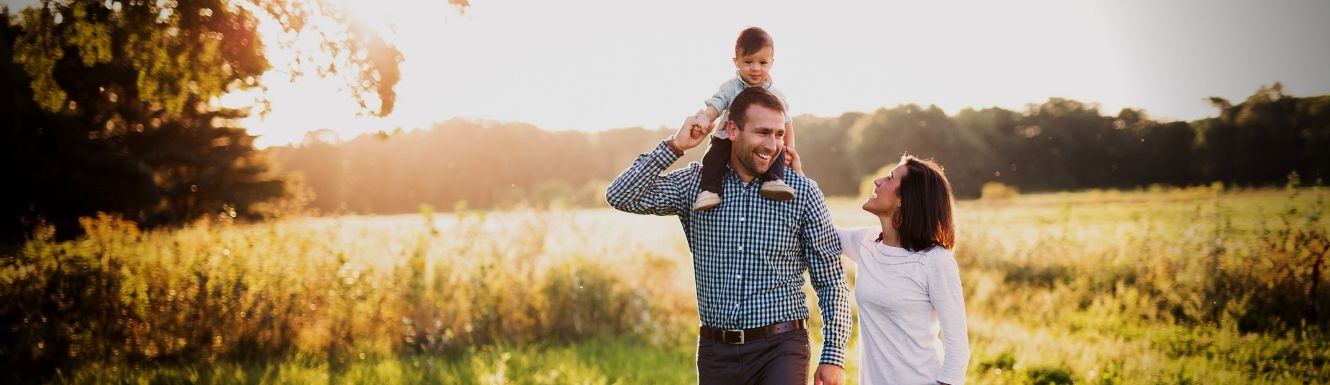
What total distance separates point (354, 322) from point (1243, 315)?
34.2 feet

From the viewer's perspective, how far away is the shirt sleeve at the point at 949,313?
3.01 m

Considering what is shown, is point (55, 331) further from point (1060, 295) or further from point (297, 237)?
point (1060, 295)

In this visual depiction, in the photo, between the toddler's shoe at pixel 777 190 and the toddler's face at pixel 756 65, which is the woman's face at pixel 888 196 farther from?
the toddler's face at pixel 756 65

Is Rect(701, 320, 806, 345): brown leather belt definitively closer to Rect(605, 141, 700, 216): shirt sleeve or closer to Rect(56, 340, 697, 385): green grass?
Rect(605, 141, 700, 216): shirt sleeve

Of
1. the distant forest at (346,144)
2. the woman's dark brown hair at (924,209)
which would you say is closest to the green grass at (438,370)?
the distant forest at (346,144)

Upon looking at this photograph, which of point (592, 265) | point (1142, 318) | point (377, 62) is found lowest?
point (1142, 318)

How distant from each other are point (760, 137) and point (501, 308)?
6.06 m

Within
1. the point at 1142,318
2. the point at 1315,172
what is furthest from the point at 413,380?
the point at 1315,172

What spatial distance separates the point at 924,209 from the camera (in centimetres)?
→ 321

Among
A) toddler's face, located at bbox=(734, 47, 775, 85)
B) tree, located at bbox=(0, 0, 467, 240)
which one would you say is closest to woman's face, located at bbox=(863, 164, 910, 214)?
toddler's face, located at bbox=(734, 47, 775, 85)

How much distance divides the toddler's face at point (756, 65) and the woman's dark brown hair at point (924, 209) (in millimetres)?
1036

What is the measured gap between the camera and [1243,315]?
31.8 feet

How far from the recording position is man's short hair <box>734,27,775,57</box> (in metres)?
4.04

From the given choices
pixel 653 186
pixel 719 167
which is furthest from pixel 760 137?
pixel 653 186
